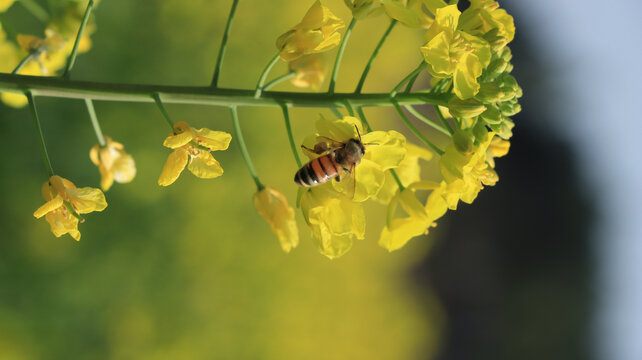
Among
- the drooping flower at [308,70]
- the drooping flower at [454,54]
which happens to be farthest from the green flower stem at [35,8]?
the drooping flower at [454,54]

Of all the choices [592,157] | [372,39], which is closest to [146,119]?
[372,39]

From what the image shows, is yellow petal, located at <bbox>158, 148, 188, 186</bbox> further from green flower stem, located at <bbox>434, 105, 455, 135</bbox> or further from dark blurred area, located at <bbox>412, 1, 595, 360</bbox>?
dark blurred area, located at <bbox>412, 1, 595, 360</bbox>

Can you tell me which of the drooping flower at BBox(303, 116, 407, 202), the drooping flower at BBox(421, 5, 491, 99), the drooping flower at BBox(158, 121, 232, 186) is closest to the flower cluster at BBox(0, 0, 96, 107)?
the drooping flower at BBox(158, 121, 232, 186)

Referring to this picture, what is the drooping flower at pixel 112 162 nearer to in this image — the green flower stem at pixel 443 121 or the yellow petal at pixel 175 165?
the yellow petal at pixel 175 165

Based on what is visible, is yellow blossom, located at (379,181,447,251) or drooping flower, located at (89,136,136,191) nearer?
yellow blossom, located at (379,181,447,251)

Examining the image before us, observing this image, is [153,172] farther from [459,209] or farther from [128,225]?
[459,209]

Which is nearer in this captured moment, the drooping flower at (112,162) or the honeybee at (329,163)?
the honeybee at (329,163)

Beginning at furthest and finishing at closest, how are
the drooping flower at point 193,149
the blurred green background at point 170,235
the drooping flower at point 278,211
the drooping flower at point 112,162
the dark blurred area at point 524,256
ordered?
the dark blurred area at point 524,256, the blurred green background at point 170,235, the drooping flower at point 112,162, the drooping flower at point 278,211, the drooping flower at point 193,149

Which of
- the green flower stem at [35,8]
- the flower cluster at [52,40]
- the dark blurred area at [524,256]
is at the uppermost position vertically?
the green flower stem at [35,8]
